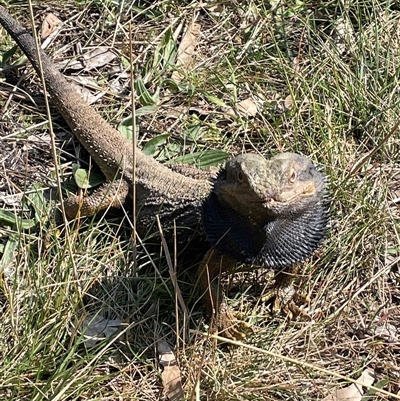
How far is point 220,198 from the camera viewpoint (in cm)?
347

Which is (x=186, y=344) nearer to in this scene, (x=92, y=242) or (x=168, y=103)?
(x=92, y=242)

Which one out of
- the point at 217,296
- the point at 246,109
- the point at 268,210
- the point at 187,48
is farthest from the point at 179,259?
the point at 187,48

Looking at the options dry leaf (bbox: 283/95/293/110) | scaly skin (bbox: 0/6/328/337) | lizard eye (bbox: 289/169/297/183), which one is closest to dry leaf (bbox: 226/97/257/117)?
dry leaf (bbox: 283/95/293/110)

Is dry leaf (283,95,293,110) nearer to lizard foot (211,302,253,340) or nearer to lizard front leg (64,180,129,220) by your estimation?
lizard front leg (64,180,129,220)

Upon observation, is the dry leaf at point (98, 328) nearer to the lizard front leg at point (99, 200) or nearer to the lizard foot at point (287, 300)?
the lizard front leg at point (99, 200)

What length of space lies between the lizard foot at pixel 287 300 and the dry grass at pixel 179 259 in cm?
5

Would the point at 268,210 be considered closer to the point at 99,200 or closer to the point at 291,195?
the point at 291,195

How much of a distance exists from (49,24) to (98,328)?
238 centimetres

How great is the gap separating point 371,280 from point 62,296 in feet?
4.95

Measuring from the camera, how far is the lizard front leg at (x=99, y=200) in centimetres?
416

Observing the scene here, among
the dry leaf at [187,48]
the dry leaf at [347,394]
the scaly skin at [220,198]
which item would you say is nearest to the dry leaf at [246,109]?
the dry leaf at [187,48]

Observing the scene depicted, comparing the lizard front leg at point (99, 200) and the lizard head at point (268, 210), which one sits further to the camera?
the lizard front leg at point (99, 200)

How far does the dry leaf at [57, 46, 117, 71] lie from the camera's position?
4918mm

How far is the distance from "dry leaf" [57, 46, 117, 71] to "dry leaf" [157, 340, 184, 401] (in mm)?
2146
